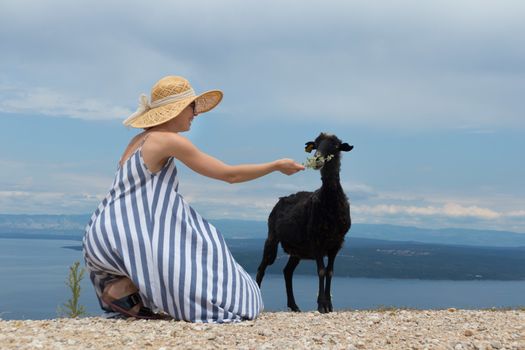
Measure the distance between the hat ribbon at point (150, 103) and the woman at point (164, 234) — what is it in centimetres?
1

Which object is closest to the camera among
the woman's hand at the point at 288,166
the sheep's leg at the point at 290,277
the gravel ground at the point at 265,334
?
the gravel ground at the point at 265,334

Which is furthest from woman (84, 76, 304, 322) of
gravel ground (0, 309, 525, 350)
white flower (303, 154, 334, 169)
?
white flower (303, 154, 334, 169)

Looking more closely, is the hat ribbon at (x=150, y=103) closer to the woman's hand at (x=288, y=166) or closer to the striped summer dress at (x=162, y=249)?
the striped summer dress at (x=162, y=249)

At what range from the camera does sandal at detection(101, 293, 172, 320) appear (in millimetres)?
7848

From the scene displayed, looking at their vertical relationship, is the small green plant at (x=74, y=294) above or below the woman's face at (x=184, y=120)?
below

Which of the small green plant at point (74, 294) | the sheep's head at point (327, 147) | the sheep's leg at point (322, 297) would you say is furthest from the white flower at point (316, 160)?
the small green plant at point (74, 294)

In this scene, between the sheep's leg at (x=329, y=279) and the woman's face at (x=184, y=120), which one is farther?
the sheep's leg at (x=329, y=279)

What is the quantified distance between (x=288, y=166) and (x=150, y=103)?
1.99 meters

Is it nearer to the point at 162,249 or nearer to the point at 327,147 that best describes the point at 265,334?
the point at 162,249

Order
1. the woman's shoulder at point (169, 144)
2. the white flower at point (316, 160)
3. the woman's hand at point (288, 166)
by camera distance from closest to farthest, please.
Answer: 1. the woman's hand at point (288, 166)
2. the woman's shoulder at point (169, 144)
3. the white flower at point (316, 160)

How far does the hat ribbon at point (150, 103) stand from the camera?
26.3 ft

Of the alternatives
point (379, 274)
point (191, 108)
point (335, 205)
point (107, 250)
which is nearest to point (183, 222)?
point (107, 250)

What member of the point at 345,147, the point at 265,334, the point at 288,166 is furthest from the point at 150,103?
the point at 345,147

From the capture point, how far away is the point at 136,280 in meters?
7.48
